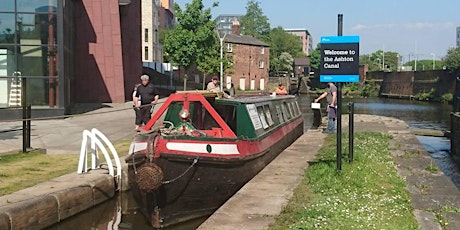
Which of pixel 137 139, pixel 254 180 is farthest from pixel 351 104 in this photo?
pixel 137 139

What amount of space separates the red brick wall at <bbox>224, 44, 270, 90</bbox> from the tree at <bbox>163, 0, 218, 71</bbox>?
20337mm

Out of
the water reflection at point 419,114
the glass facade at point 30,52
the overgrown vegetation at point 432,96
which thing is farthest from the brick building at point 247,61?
the glass facade at point 30,52

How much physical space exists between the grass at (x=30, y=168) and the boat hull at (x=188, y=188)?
1804 mm

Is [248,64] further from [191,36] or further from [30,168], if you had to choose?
[30,168]

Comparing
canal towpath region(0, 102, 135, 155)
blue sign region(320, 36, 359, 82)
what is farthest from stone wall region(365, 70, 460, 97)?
blue sign region(320, 36, 359, 82)

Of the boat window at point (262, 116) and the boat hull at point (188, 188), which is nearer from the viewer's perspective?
the boat hull at point (188, 188)

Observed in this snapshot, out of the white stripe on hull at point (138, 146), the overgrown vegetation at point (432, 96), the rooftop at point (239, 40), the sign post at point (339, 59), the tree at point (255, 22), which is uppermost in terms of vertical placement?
the tree at point (255, 22)

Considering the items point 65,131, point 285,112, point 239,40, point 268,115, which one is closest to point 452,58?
point 239,40

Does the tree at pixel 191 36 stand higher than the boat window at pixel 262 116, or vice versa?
the tree at pixel 191 36

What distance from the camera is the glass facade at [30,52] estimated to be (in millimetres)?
20734

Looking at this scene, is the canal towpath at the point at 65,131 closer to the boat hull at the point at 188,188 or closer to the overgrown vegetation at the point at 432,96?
the boat hull at the point at 188,188

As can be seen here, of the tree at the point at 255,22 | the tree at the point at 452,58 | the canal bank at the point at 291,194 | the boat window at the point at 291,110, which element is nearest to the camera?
the canal bank at the point at 291,194

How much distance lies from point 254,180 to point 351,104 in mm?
2670

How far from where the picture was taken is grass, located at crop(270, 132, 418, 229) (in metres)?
5.91
